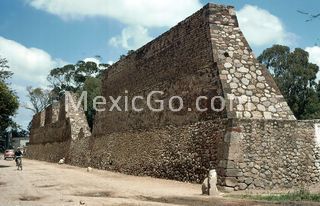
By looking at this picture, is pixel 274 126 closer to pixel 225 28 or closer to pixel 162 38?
pixel 225 28

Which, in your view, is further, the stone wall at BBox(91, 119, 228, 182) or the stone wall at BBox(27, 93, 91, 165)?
the stone wall at BBox(27, 93, 91, 165)

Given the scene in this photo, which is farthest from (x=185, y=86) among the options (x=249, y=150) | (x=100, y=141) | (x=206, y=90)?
(x=100, y=141)

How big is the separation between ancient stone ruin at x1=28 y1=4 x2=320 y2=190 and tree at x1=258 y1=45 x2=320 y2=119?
2341 centimetres

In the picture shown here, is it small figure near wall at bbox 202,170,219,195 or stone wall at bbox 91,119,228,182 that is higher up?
stone wall at bbox 91,119,228,182

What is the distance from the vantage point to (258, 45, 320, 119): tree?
4078 cm

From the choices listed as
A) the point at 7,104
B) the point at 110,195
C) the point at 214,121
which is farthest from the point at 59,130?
the point at 110,195

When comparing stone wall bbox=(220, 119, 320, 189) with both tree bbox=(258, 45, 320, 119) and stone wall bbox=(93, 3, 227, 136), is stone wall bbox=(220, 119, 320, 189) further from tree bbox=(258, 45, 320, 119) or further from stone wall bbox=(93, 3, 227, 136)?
tree bbox=(258, 45, 320, 119)

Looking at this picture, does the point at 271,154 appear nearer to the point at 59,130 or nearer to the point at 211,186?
the point at 211,186

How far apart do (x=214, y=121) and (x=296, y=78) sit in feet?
95.4

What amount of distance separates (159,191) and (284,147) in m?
3.75

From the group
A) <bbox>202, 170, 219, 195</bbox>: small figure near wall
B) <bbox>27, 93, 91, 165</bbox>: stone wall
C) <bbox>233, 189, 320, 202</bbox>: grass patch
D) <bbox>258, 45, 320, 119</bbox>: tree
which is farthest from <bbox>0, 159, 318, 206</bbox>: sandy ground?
<bbox>258, 45, 320, 119</bbox>: tree

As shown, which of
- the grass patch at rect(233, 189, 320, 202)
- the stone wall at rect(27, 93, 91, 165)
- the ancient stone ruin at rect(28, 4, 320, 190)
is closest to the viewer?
the grass patch at rect(233, 189, 320, 202)

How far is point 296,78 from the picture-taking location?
41.2 meters

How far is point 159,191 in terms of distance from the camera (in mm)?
12664
